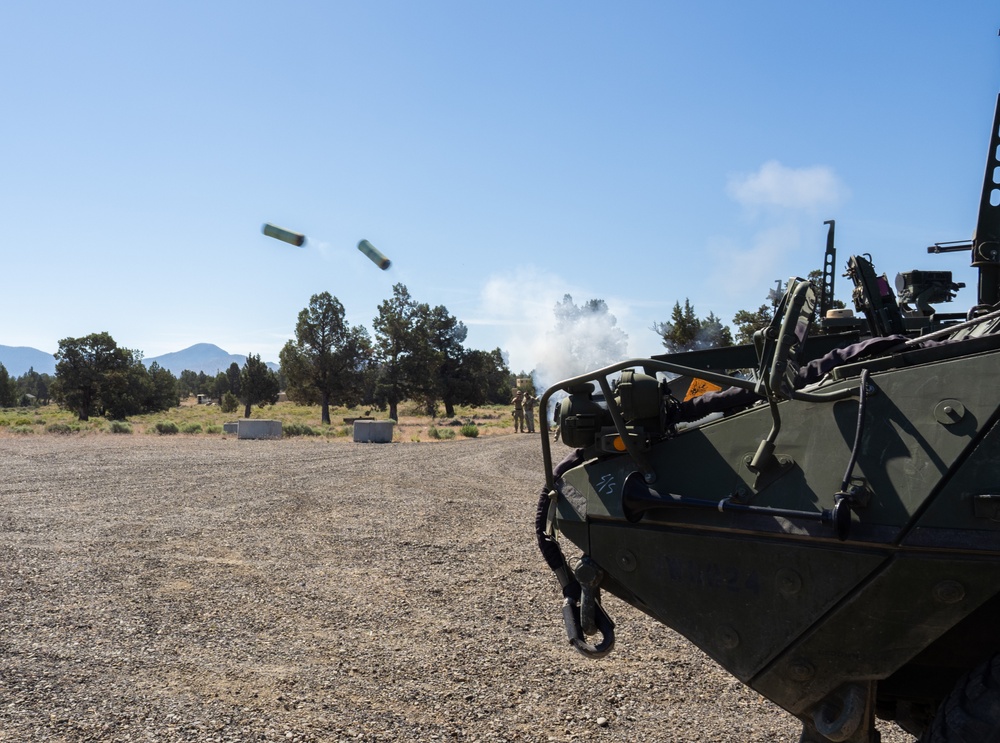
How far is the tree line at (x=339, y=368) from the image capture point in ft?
158

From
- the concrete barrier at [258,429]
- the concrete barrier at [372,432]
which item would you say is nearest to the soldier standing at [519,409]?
the concrete barrier at [372,432]

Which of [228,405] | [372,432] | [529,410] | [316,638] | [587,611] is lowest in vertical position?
[316,638]

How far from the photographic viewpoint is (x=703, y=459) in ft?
10.3

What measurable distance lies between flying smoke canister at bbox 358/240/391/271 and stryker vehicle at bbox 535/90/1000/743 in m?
14.6

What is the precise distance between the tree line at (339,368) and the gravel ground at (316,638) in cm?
3497

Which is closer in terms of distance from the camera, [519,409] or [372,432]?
[372,432]

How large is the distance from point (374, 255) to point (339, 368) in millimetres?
30315

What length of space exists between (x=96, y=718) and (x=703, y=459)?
3.82m

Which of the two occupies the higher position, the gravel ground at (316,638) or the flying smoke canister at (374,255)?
the flying smoke canister at (374,255)

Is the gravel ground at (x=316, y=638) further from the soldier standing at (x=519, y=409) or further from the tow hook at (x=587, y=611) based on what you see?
the soldier standing at (x=519, y=409)

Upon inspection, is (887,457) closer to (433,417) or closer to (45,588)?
(45,588)

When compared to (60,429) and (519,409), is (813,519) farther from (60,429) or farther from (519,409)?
(60,429)

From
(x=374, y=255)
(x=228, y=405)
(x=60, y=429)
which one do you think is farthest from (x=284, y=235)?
(x=228, y=405)

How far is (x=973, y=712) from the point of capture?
261cm
